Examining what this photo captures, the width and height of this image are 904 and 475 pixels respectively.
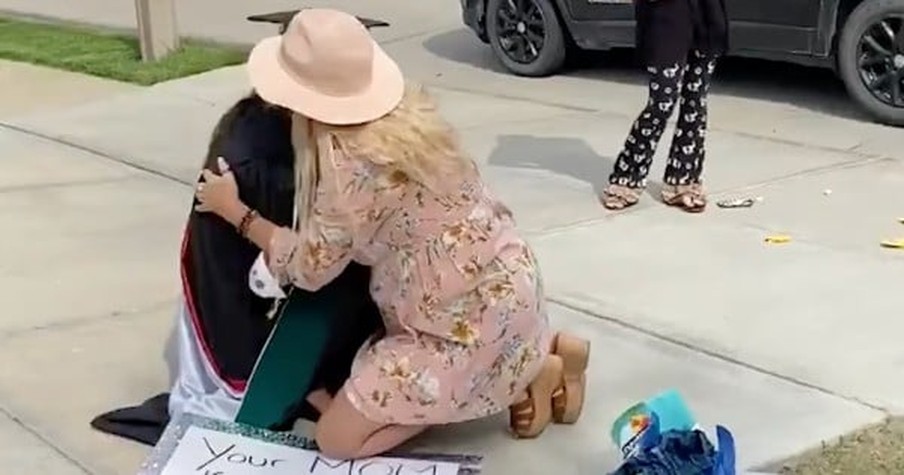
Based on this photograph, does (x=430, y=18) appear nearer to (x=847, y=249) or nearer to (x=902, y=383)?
(x=847, y=249)

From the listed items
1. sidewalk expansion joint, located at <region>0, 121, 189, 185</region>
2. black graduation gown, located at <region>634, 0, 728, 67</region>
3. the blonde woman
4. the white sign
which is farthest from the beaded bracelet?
sidewalk expansion joint, located at <region>0, 121, 189, 185</region>

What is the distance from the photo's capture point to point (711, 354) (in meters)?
4.61

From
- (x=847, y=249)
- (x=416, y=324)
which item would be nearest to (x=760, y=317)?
(x=847, y=249)

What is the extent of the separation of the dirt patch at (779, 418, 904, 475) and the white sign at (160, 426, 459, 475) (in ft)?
2.83

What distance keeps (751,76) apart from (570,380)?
5.68 metres

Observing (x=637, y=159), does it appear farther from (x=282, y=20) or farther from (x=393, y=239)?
(x=393, y=239)

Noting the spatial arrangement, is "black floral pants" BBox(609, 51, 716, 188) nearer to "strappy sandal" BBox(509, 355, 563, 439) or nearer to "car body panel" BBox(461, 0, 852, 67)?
"car body panel" BBox(461, 0, 852, 67)

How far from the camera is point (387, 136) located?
11.7 ft

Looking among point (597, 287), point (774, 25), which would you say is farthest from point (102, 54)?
point (597, 287)

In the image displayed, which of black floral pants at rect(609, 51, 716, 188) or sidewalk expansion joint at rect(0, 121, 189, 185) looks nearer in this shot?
black floral pants at rect(609, 51, 716, 188)

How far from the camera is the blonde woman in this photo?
357 centimetres

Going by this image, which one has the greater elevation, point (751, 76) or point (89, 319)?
point (89, 319)

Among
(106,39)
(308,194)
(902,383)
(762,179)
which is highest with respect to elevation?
(308,194)

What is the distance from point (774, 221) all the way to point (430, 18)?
708 cm
